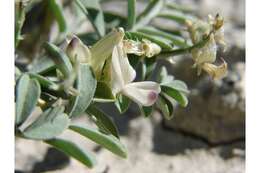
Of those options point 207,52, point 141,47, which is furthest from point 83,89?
point 207,52

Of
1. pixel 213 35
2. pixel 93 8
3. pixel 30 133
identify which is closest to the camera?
pixel 30 133

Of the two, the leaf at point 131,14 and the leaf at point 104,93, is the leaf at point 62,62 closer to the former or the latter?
the leaf at point 104,93

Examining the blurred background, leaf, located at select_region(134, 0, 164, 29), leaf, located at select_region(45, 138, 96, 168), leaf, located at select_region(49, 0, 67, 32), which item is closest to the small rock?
the blurred background

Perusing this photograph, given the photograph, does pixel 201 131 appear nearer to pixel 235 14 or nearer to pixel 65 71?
pixel 235 14
